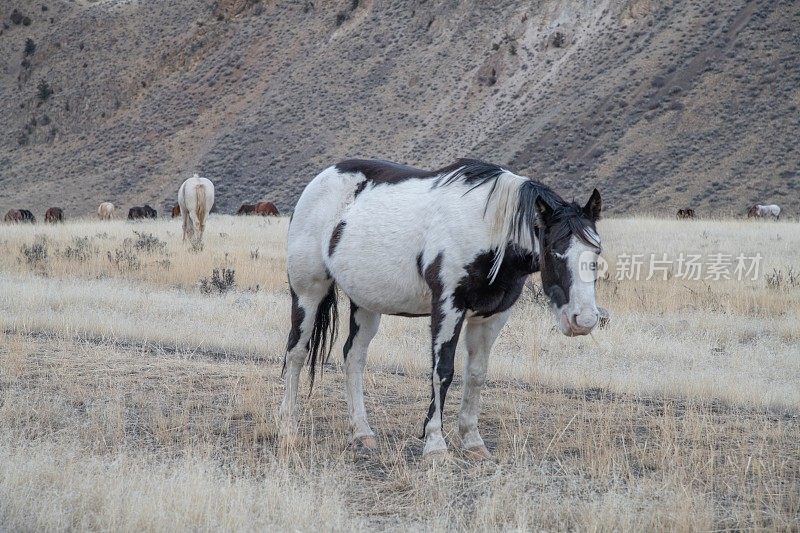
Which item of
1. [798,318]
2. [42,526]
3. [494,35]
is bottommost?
[42,526]

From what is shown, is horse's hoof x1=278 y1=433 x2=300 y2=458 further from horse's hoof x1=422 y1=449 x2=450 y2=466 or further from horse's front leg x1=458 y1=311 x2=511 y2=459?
horse's front leg x1=458 y1=311 x2=511 y2=459

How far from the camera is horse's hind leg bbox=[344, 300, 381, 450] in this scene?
6.28 meters

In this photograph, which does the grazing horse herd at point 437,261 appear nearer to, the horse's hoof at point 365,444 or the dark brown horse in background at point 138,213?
the horse's hoof at point 365,444

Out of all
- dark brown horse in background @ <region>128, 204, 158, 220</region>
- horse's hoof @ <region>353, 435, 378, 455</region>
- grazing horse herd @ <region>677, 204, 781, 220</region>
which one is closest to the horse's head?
horse's hoof @ <region>353, 435, 378, 455</region>

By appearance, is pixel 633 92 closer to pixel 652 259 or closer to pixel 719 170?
pixel 719 170

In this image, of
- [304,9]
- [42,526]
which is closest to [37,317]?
[42,526]

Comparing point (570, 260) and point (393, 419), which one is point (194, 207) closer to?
point (393, 419)

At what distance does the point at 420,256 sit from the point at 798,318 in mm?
7188

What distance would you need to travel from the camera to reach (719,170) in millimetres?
36375

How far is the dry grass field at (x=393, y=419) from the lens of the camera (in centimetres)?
445

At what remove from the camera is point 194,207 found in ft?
71.8

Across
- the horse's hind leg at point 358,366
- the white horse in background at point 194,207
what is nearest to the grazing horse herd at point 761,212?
the white horse in background at point 194,207

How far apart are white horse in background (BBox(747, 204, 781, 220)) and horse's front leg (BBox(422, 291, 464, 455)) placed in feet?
90.3

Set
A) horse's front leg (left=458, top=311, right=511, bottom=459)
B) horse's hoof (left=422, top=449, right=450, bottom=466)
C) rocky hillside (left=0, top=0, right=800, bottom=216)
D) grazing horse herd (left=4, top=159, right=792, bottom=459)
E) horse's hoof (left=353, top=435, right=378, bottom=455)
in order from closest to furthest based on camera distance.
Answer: grazing horse herd (left=4, top=159, right=792, bottom=459), horse's hoof (left=422, top=449, right=450, bottom=466), horse's front leg (left=458, top=311, right=511, bottom=459), horse's hoof (left=353, top=435, right=378, bottom=455), rocky hillside (left=0, top=0, right=800, bottom=216)
